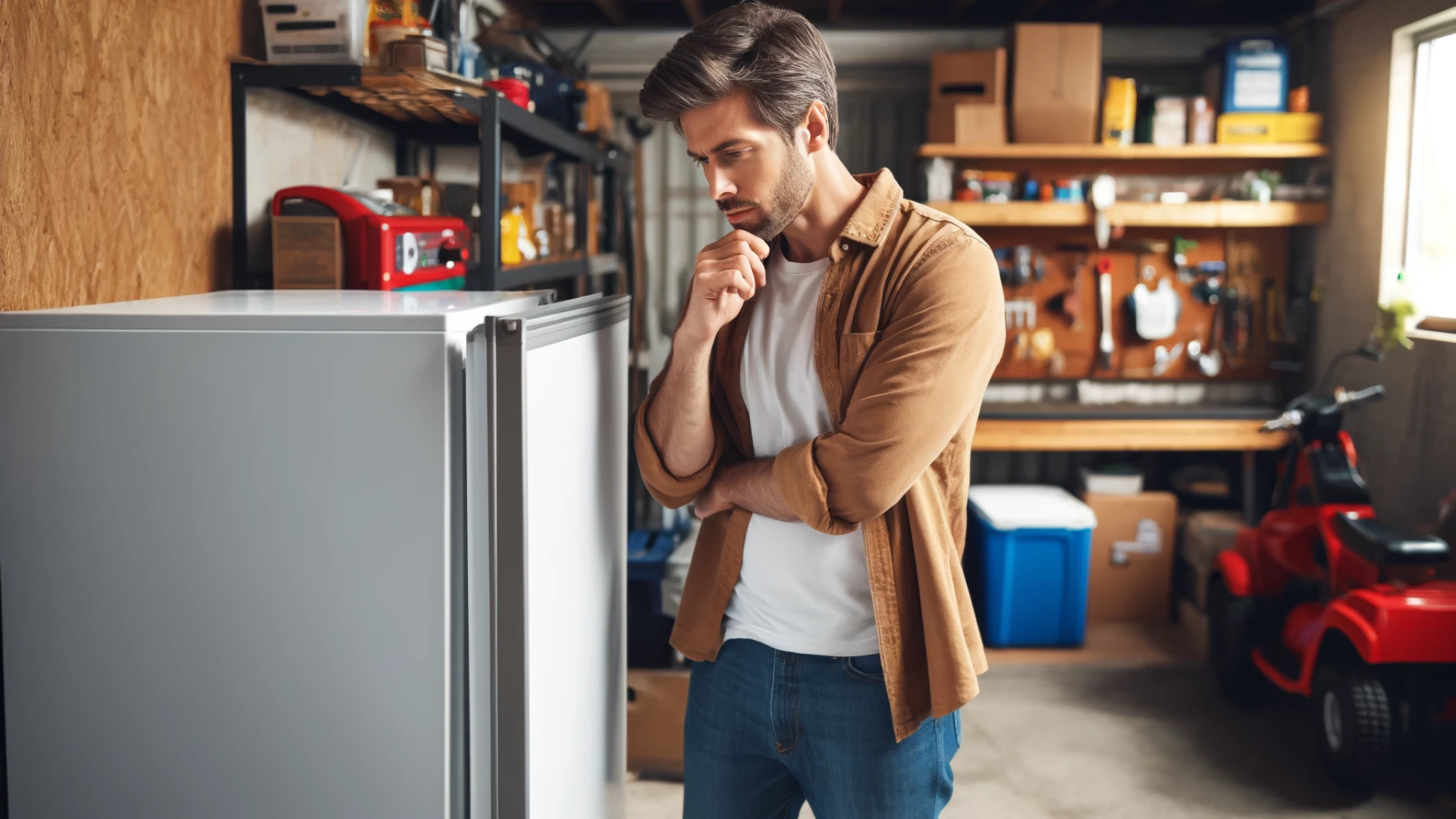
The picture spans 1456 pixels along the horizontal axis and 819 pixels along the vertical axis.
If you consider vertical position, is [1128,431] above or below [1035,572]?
above

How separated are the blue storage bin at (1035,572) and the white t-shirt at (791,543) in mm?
2827

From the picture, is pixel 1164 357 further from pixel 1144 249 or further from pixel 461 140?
pixel 461 140

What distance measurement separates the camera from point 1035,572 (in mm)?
4125

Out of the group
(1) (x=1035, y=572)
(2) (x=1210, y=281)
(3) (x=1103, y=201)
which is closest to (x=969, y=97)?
(3) (x=1103, y=201)

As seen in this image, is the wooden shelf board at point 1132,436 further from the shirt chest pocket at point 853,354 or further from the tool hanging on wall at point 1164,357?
the shirt chest pocket at point 853,354

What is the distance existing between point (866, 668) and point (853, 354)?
40 cm

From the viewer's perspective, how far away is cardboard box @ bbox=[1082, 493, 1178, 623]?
4.43 meters

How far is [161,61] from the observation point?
75.9 inches

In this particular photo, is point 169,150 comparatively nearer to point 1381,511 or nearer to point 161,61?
point 161,61

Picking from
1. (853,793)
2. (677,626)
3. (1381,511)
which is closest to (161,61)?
(677,626)

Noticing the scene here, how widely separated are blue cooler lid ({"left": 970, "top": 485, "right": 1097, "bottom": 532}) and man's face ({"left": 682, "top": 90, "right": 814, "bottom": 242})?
9.67 ft

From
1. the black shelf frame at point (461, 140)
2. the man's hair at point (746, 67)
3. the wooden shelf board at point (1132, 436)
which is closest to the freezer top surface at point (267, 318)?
the man's hair at point (746, 67)

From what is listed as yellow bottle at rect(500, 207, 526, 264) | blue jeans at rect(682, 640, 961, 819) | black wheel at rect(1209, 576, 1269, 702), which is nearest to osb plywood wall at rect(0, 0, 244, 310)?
yellow bottle at rect(500, 207, 526, 264)

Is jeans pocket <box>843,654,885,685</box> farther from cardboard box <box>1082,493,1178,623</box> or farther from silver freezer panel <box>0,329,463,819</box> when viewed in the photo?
cardboard box <box>1082,493,1178,623</box>
